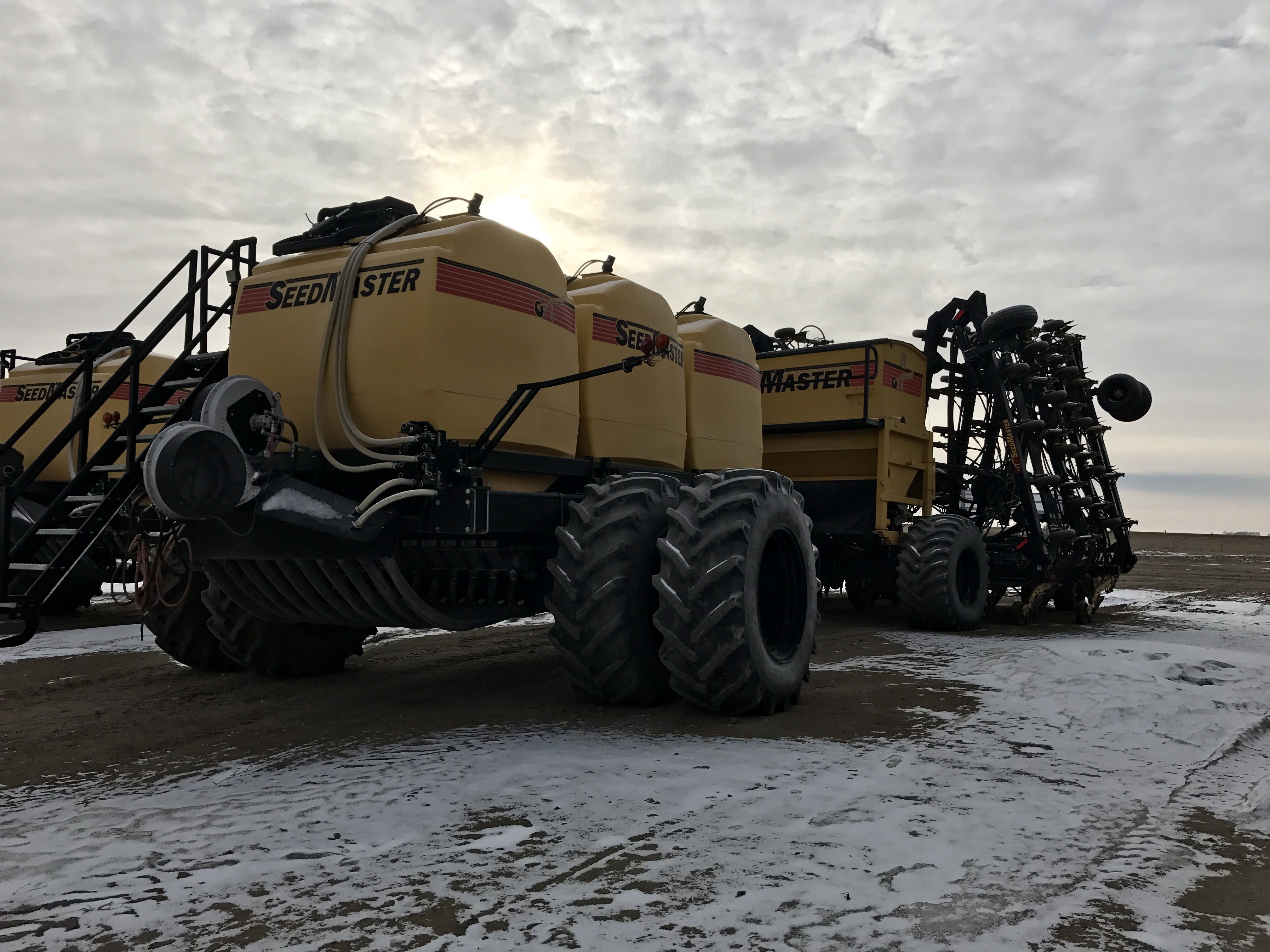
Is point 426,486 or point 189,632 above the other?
point 426,486

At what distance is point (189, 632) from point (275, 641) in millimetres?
767

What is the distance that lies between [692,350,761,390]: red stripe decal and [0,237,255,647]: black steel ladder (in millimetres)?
3294

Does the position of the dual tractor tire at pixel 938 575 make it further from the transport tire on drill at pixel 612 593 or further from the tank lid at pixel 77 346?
the tank lid at pixel 77 346

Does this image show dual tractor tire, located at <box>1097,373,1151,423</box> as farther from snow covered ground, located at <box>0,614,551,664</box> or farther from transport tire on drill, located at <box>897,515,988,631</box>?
snow covered ground, located at <box>0,614,551,664</box>

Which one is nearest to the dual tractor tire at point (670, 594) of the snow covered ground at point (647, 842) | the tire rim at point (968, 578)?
A: the snow covered ground at point (647, 842)

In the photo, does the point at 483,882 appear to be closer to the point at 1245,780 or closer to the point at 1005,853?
the point at 1005,853

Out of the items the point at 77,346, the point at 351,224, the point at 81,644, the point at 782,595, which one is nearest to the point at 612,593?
the point at 782,595

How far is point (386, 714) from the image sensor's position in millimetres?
5492

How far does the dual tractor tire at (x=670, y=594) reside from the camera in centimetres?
484

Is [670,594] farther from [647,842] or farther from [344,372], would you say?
[344,372]

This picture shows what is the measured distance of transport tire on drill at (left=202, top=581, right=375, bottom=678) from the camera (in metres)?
6.18

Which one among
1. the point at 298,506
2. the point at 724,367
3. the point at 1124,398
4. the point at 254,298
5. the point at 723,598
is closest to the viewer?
the point at 298,506

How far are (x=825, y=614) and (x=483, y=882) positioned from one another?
940 cm

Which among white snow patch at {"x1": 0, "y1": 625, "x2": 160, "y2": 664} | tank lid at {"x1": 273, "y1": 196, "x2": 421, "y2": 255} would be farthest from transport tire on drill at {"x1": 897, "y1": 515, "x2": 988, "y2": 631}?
white snow patch at {"x1": 0, "y1": 625, "x2": 160, "y2": 664}
